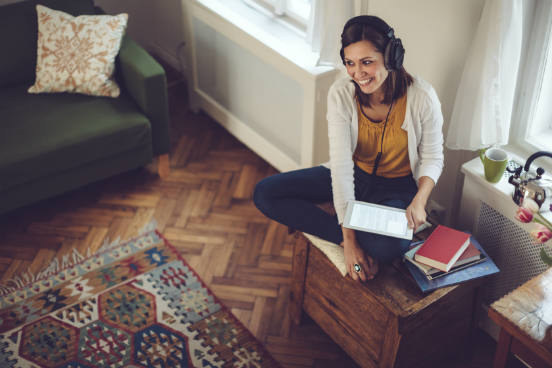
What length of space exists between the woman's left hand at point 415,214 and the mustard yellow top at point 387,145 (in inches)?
6.2

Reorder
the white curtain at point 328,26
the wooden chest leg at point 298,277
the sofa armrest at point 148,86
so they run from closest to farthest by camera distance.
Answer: the wooden chest leg at point 298,277 < the white curtain at point 328,26 < the sofa armrest at point 148,86

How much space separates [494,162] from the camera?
1.83 meters

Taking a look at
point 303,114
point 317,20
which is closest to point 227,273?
point 303,114

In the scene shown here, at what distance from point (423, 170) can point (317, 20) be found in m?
0.74

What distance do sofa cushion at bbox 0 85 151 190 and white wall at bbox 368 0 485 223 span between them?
1169 mm

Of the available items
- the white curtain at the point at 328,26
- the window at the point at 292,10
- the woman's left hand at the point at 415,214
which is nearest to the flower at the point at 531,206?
the woman's left hand at the point at 415,214

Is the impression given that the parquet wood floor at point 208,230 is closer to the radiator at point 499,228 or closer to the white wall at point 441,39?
the radiator at point 499,228

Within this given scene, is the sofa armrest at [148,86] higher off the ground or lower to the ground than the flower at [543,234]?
lower

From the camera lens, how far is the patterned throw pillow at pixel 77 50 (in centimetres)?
266

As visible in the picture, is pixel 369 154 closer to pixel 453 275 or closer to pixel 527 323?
pixel 453 275

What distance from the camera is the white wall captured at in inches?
73.3

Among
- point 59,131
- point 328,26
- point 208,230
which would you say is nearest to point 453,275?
point 328,26

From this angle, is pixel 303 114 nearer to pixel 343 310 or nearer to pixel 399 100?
pixel 399 100

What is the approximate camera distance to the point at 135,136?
2635 mm
